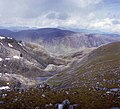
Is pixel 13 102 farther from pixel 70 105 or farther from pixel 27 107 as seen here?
pixel 70 105

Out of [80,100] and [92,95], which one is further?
[92,95]

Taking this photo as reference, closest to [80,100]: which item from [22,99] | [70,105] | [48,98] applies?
[70,105]

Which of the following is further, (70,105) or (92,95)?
(92,95)

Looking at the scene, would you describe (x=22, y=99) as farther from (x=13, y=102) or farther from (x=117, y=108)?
(x=117, y=108)

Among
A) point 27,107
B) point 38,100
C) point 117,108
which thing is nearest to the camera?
point 117,108

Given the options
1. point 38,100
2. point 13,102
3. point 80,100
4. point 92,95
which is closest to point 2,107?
point 13,102

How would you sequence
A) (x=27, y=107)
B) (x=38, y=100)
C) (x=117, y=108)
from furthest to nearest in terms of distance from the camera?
(x=38, y=100) → (x=27, y=107) → (x=117, y=108)

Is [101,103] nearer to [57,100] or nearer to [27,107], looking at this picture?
[57,100]
